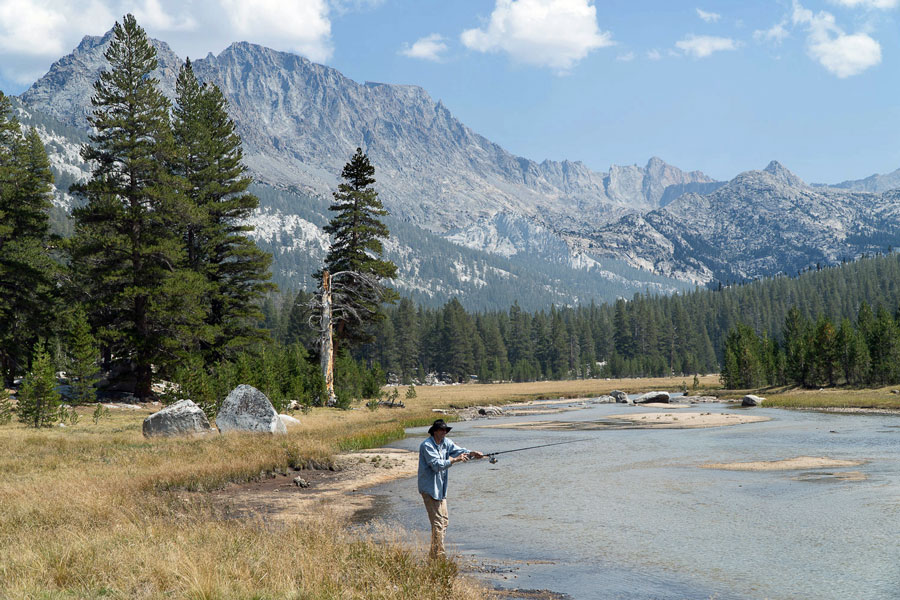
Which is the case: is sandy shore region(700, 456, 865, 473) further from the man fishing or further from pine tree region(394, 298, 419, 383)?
pine tree region(394, 298, 419, 383)

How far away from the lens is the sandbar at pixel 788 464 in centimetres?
2289

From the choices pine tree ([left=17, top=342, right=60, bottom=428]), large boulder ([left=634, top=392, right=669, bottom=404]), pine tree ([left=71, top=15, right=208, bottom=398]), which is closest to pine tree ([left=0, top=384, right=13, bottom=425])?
pine tree ([left=17, top=342, right=60, bottom=428])


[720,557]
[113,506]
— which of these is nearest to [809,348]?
[720,557]

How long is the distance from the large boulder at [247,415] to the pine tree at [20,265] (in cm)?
2427

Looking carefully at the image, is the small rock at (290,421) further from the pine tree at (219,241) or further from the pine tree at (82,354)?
the pine tree at (219,241)

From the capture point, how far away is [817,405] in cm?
5847

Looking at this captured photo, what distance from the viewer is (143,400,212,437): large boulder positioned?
2659cm

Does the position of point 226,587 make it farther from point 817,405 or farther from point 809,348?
point 809,348

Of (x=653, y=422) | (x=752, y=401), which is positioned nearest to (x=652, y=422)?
(x=653, y=422)

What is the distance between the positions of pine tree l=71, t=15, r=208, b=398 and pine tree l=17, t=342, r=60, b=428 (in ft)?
31.1

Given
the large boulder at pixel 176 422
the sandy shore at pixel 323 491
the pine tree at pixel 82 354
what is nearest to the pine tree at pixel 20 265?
the pine tree at pixel 82 354

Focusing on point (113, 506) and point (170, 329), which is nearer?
point (113, 506)

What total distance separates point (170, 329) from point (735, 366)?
78.7 metres

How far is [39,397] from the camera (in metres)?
29.0
